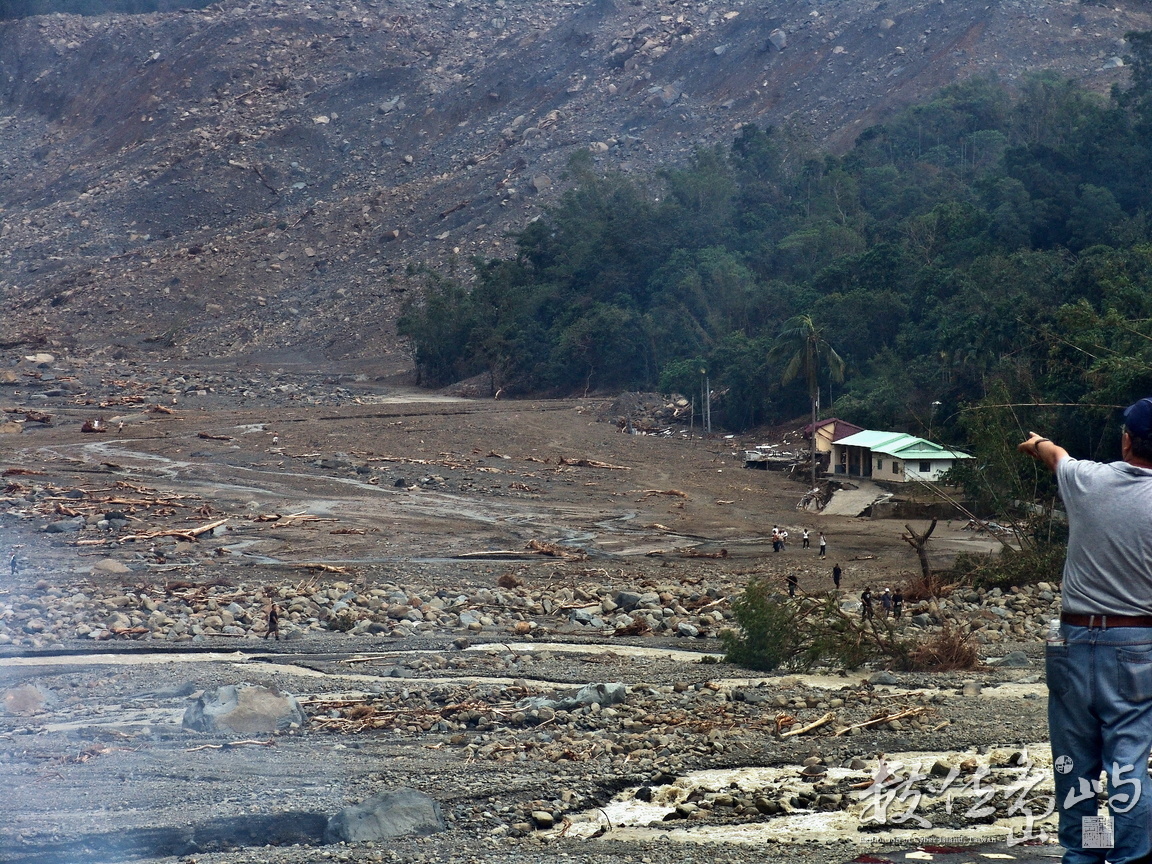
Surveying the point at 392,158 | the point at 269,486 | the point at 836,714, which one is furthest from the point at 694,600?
the point at 392,158

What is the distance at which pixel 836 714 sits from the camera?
8711 millimetres

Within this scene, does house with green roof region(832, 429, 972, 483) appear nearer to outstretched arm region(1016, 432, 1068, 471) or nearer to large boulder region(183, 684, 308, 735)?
large boulder region(183, 684, 308, 735)

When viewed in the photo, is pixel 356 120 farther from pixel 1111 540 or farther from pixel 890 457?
pixel 1111 540

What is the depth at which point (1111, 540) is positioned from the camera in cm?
344

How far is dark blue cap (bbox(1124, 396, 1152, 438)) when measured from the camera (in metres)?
3.47

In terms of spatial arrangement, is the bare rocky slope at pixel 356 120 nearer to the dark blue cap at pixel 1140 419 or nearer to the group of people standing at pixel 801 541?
the group of people standing at pixel 801 541

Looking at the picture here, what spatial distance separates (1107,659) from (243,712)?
Answer: 726 cm

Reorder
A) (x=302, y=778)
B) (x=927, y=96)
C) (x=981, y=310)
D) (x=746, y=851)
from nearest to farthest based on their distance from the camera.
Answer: (x=746, y=851), (x=302, y=778), (x=981, y=310), (x=927, y=96)

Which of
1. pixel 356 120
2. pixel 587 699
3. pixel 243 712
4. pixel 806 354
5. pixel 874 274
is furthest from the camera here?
pixel 356 120

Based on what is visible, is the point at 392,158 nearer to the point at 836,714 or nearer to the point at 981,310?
the point at 981,310

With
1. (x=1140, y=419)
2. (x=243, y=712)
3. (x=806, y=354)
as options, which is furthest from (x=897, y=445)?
(x=1140, y=419)

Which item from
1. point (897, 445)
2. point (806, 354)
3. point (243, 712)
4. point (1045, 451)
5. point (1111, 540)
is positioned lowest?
point (243, 712)

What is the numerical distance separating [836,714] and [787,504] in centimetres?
1827

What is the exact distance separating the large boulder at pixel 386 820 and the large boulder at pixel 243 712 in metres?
2.87
